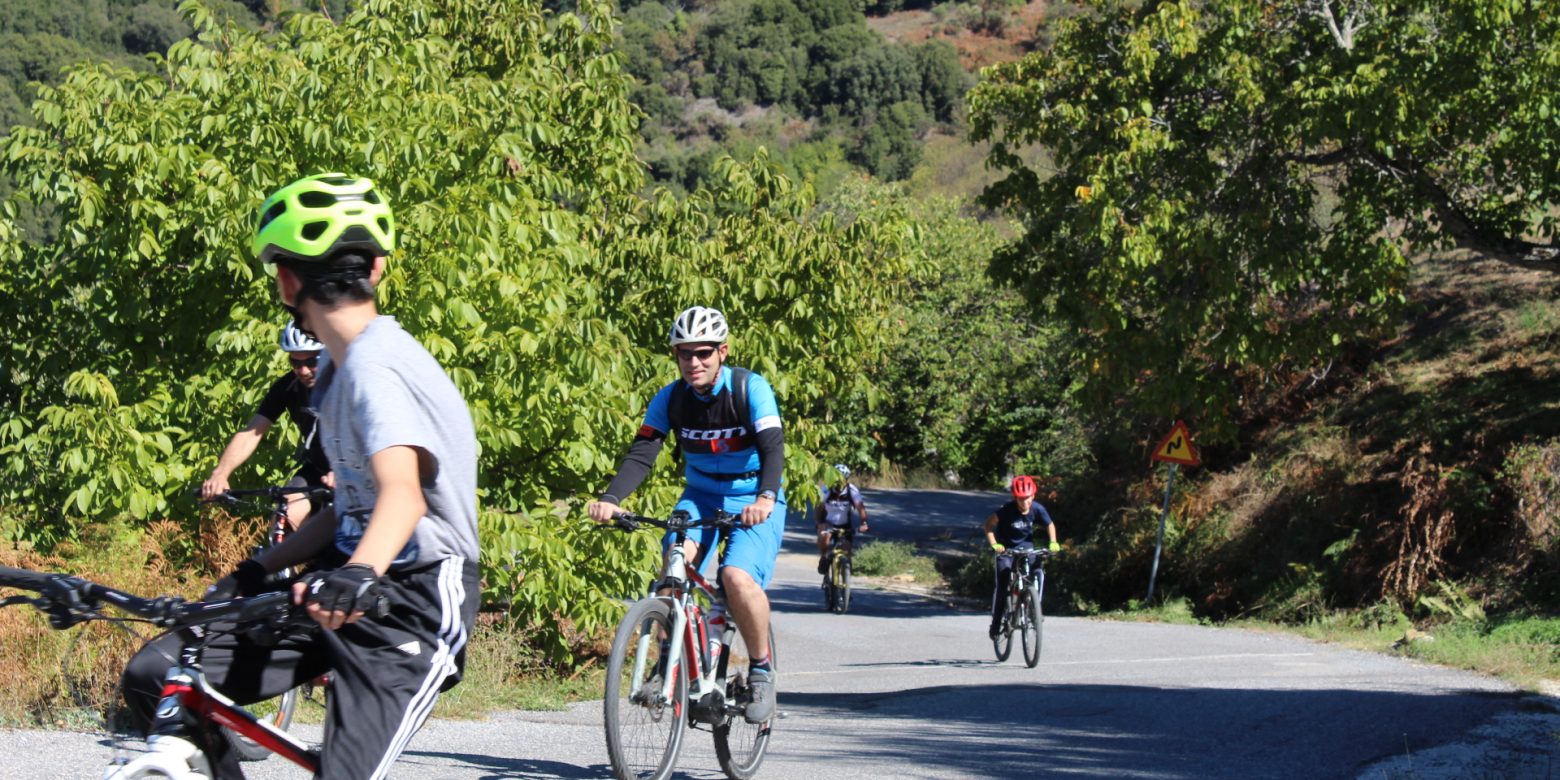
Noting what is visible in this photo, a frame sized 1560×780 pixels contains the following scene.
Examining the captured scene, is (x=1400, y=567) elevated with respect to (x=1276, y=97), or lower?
lower

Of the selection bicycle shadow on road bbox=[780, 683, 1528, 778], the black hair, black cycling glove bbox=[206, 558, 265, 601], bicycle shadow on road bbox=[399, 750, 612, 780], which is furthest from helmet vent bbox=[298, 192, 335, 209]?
bicycle shadow on road bbox=[780, 683, 1528, 778]

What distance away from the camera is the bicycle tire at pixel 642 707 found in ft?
19.3

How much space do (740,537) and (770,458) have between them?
0.39 metres

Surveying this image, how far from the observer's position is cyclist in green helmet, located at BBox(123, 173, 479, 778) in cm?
320

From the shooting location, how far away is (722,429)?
6.68m

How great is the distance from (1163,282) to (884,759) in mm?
14021

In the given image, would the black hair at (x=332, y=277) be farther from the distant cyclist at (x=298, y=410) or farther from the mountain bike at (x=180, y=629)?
the distant cyclist at (x=298, y=410)

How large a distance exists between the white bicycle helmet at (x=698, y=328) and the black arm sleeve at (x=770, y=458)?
46 cm

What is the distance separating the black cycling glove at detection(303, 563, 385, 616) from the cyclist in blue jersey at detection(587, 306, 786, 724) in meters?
3.30

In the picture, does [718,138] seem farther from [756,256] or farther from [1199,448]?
[756,256]

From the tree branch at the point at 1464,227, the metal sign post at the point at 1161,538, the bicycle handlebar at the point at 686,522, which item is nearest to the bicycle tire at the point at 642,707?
the bicycle handlebar at the point at 686,522

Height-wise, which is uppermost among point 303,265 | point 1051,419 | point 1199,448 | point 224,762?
point 303,265

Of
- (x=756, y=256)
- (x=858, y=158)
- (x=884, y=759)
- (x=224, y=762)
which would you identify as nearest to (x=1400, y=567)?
(x=756, y=256)

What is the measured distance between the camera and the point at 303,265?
3.32 metres
